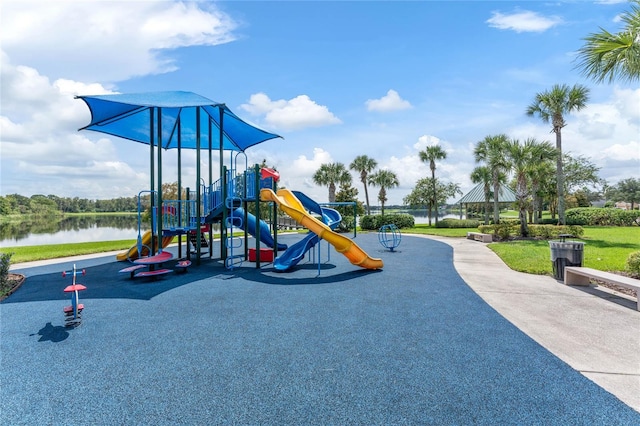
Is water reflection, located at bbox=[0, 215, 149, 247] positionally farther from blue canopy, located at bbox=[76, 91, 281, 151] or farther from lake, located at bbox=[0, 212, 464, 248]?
blue canopy, located at bbox=[76, 91, 281, 151]

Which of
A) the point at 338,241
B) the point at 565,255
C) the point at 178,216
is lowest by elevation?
the point at 565,255

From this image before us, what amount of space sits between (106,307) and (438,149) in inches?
1330

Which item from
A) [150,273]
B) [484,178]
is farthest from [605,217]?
[150,273]

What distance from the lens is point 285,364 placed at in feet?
11.4

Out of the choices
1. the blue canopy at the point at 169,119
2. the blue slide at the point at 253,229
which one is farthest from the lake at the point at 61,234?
the blue slide at the point at 253,229

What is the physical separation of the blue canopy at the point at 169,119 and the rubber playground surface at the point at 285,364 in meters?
4.78

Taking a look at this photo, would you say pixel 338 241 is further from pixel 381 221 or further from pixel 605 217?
pixel 605 217

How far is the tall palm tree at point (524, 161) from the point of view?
1767 centimetres

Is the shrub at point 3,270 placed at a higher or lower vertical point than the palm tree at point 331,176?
lower

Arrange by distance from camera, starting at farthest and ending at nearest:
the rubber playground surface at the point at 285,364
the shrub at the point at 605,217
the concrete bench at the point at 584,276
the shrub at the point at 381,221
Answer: the shrub at the point at 381,221 < the shrub at the point at 605,217 < the concrete bench at the point at 584,276 < the rubber playground surface at the point at 285,364

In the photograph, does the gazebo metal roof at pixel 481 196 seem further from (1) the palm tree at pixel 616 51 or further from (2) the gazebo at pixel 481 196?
(1) the palm tree at pixel 616 51

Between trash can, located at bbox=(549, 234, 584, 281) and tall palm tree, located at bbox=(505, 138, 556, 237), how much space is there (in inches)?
452

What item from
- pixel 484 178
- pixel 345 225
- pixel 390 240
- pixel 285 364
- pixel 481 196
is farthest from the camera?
pixel 481 196

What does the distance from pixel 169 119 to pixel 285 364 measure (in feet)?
35.6
